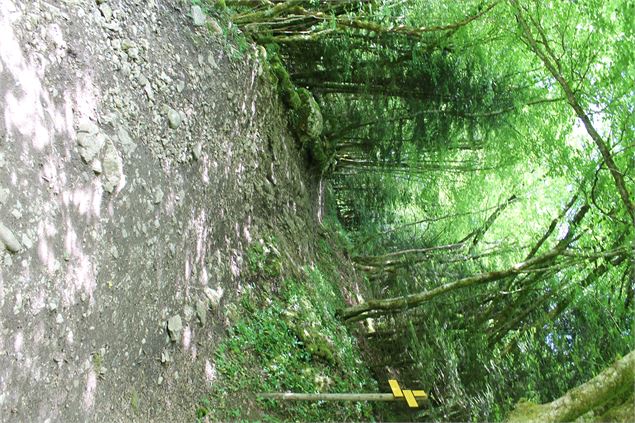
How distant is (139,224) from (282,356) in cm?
194

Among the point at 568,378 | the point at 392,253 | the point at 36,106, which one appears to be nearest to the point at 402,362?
the point at 568,378

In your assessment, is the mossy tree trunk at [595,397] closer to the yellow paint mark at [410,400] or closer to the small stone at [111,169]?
the yellow paint mark at [410,400]

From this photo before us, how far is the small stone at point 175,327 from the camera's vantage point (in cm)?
378

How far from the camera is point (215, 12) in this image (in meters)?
4.89

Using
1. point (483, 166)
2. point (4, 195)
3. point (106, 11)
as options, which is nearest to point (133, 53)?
point (106, 11)

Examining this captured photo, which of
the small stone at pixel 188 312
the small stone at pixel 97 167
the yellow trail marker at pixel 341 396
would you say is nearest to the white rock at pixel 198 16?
the small stone at pixel 97 167

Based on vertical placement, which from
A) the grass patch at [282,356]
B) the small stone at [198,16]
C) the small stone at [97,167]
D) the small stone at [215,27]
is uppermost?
the small stone at [215,27]

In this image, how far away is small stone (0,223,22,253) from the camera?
7.93 ft

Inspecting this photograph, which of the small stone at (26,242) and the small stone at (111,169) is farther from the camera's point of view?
the small stone at (111,169)

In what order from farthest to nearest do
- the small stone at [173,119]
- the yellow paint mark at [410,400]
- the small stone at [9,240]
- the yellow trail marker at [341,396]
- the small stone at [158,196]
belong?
the yellow paint mark at [410,400] → the yellow trail marker at [341,396] → the small stone at [173,119] → the small stone at [158,196] → the small stone at [9,240]

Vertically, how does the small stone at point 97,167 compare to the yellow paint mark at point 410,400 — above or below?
above

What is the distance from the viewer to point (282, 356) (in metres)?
4.80

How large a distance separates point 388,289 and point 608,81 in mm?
4751

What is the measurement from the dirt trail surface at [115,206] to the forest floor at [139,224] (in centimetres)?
1
